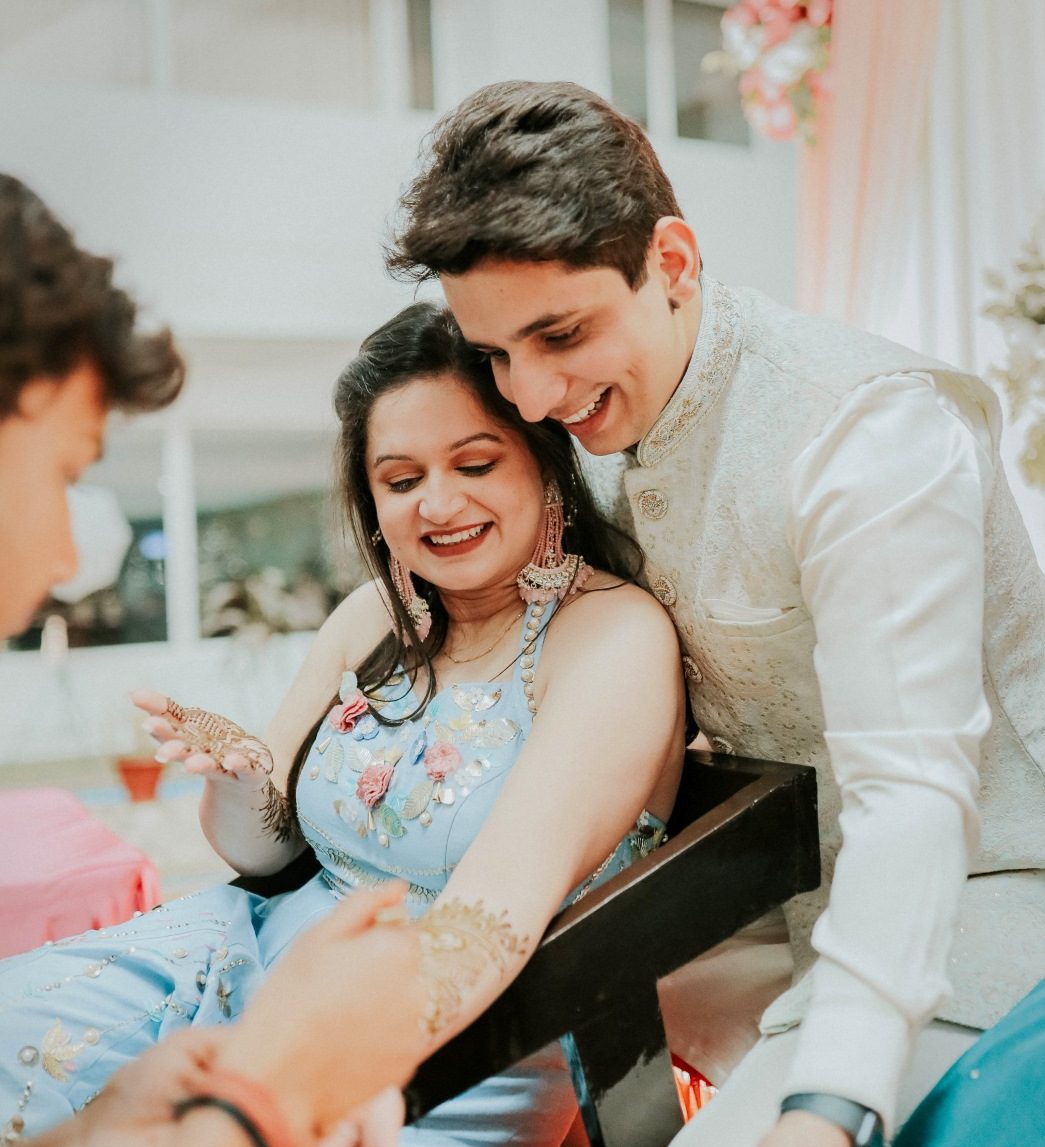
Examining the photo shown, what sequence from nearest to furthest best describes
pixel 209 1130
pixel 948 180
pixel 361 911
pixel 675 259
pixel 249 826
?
pixel 209 1130, pixel 361 911, pixel 675 259, pixel 249 826, pixel 948 180

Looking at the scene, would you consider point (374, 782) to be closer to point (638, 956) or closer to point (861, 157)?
point (638, 956)

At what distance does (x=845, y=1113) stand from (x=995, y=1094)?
11cm

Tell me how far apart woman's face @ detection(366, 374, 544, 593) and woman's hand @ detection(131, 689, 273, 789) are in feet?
0.90

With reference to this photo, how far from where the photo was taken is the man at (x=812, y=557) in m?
0.89

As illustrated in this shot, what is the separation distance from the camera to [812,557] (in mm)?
1008

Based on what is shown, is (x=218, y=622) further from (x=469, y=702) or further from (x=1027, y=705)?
(x=1027, y=705)

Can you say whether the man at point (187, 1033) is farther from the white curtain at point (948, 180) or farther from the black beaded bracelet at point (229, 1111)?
the white curtain at point (948, 180)

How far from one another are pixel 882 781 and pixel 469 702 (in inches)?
18.3

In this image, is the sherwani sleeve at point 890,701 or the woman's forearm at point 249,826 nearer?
the sherwani sleeve at point 890,701

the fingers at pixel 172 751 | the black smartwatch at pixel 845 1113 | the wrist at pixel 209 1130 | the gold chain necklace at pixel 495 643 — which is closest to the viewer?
the wrist at pixel 209 1130

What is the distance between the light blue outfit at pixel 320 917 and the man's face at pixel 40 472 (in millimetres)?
343

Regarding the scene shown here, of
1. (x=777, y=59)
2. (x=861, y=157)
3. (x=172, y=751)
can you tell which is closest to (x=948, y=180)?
(x=861, y=157)

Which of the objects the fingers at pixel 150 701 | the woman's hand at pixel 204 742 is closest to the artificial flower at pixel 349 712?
the woman's hand at pixel 204 742

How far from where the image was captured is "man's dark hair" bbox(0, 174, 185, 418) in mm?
714
